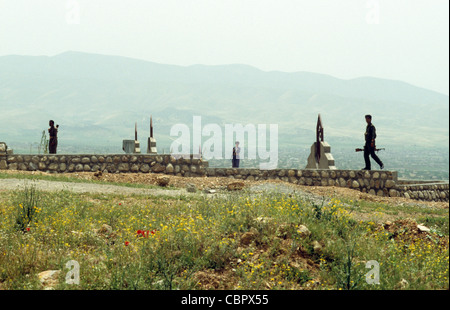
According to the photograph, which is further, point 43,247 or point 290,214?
point 290,214

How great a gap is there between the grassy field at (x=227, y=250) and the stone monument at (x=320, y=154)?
1021cm

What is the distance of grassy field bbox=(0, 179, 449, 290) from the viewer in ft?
19.7

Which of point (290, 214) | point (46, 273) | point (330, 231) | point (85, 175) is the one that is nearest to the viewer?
point (46, 273)

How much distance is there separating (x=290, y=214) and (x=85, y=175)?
11713mm

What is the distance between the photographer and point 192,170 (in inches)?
749

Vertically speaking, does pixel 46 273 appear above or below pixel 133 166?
below

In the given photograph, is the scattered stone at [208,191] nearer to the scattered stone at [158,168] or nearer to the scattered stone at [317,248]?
the scattered stone at [158,168]

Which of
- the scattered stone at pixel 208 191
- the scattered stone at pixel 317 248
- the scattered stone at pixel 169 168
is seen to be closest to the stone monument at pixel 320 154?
the scattered stone at pixel 208 191

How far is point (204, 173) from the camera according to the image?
19.0 metres

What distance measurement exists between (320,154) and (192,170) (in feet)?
18.3

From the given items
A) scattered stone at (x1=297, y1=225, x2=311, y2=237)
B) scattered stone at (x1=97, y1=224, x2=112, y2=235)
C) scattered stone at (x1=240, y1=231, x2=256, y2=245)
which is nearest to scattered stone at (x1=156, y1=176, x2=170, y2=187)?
scattered stone at (x1=97, y1=224, x2=112, y2=235)
